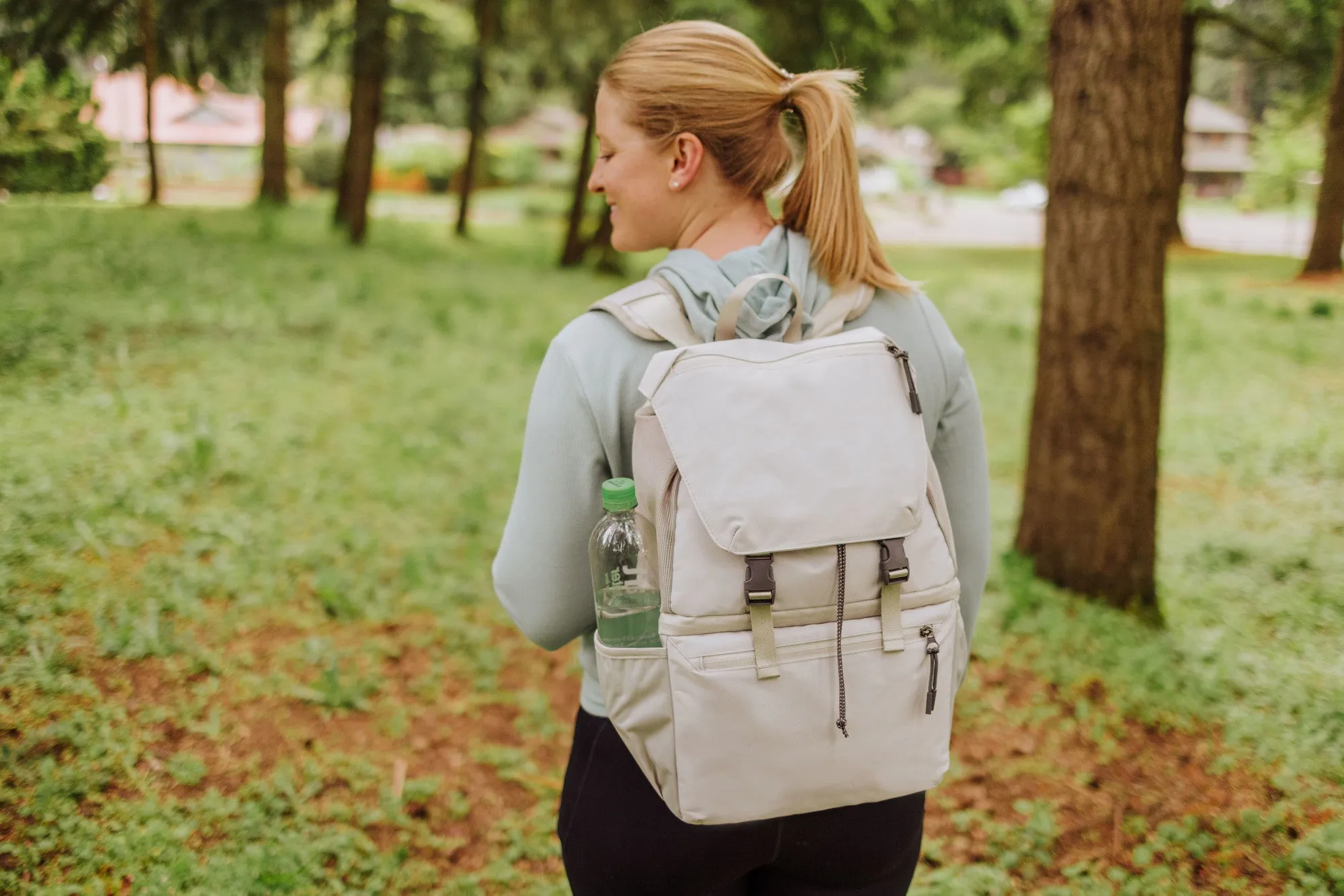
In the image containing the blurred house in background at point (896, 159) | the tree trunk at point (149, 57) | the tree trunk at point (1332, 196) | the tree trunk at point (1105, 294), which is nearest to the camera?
the tree trunk at point (1105, 294)

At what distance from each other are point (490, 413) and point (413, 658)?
3145 mm

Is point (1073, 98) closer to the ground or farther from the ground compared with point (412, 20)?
closer to the ground

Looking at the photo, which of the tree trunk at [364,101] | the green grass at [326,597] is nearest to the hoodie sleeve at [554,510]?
the green grass at [326,597]

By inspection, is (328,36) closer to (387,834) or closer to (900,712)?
(387,834)

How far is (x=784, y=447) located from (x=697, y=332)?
246 mm

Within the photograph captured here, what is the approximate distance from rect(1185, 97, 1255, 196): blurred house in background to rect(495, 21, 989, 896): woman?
1865 centimetres

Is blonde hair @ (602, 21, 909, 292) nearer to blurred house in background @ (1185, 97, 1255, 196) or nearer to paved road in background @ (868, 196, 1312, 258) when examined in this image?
paved road in background @ (868, 196, 1312, 258)

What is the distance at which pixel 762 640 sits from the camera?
49.3 inches

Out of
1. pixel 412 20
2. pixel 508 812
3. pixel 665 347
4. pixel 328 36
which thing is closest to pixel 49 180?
pixel 508 812

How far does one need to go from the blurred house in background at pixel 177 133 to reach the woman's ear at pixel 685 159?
406 cm

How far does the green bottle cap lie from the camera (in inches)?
52.1

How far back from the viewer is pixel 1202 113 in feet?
79.6

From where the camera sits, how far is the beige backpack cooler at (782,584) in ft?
4.10

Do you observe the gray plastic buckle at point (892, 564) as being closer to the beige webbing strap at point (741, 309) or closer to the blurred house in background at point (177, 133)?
the beige webbing strap at point (741, 309)
